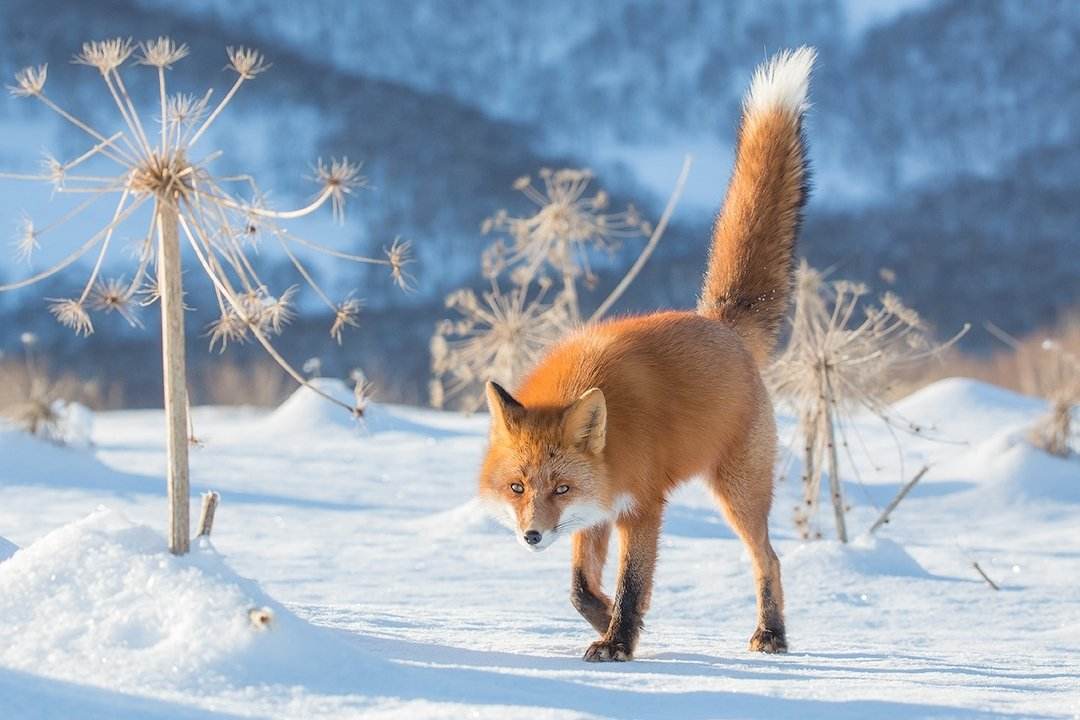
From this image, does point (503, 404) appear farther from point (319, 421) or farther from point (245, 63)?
point (319, 421)

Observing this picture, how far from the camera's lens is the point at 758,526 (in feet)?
18.7

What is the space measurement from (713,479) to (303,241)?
7.42ft

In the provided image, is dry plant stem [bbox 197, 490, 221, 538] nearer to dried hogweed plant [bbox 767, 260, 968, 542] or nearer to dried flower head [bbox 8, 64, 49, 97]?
dried flower head [bbox 8, 64, 49, 97]

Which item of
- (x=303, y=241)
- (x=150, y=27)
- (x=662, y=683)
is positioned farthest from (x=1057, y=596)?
(x=150, y=27)

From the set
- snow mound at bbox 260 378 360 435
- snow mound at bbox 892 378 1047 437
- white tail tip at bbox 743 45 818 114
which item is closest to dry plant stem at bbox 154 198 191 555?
white tail tip at bbox 743 45 818 114

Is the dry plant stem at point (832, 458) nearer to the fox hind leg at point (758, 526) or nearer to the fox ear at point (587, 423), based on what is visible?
the fox hind leg at point (758, 526)

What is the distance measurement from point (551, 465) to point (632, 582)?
0.66 meters

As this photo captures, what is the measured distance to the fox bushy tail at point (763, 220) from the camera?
20.8ft

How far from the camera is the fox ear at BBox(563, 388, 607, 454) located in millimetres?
4727

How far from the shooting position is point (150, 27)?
4409 centimetres

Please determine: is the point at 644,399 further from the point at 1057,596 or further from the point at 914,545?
the point at 914,545

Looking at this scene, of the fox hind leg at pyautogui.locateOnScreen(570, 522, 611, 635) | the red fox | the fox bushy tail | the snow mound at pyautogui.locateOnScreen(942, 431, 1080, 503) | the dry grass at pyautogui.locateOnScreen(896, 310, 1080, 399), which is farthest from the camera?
the dry grass at pyautogui.locateOnScreen(896, 310, 1080, 399)

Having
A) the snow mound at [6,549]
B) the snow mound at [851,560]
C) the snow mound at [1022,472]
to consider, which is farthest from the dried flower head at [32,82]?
the snow mound at [1022,472]

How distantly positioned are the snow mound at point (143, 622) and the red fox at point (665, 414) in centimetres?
118
